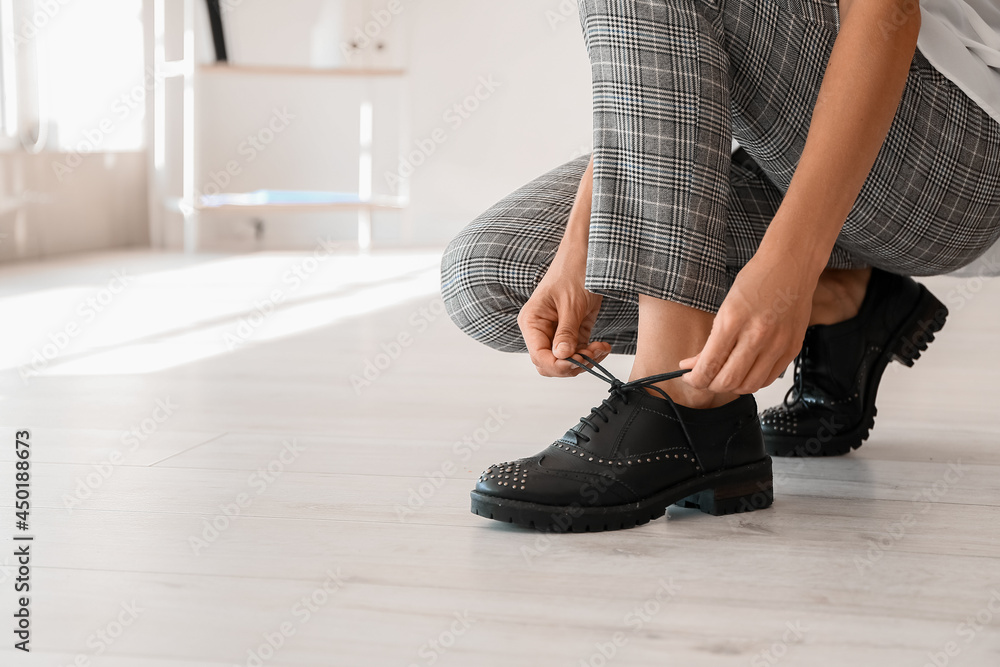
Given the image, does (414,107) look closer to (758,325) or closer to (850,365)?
(850,365)

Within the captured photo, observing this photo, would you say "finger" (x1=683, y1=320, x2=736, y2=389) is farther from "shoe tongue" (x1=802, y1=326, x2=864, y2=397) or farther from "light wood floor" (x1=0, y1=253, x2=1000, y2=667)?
"shoe tongue" (x1=802, y1=326, x2=864, y2=397)

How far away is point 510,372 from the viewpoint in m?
1.64

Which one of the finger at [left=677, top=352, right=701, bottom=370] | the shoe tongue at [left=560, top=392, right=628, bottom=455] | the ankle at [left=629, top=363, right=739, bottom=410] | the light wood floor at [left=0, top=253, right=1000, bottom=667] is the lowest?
the light wood floor at [left=0, top=253, right=1000, bottom=667]

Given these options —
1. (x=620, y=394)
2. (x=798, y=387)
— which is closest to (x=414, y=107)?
(x=798, y=387)

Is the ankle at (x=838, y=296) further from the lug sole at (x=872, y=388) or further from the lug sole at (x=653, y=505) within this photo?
the lug sole at (x=653, y=505)

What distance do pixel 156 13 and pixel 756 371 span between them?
3495 millimetres

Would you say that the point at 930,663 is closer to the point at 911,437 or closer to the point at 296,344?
the point at 911,437

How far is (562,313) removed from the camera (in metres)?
0.92

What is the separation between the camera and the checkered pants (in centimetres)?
80

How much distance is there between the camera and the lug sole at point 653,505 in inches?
32.3

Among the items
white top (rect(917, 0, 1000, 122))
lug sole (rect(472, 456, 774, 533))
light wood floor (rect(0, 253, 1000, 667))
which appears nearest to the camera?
light wood floor (rect(0, 253, 1000, 667))

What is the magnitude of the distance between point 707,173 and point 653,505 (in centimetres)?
27

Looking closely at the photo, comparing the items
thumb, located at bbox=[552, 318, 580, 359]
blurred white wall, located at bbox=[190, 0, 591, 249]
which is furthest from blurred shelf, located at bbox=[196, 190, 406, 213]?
thumb, located at bbox=[552, 318, 580, 359]

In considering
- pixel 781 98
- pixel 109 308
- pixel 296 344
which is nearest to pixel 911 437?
pixel 781 98
